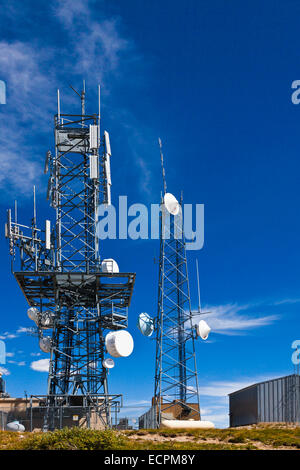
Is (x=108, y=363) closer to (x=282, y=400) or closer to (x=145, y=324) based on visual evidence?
(x=145, y=324)

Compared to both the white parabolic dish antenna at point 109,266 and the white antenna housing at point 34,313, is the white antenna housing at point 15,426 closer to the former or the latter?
the white antenna housing at point 34,313

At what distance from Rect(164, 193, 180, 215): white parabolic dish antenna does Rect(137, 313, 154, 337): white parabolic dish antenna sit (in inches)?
343

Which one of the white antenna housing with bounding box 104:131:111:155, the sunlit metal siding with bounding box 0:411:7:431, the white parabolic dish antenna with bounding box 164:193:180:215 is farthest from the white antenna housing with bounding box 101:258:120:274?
the sunlit metal siding with bounding box 0:411:7:431

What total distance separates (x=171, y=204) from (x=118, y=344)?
42.8 feet

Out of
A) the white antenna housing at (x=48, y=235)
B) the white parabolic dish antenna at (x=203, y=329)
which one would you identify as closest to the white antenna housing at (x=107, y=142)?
the white antenna housing at (x=48, y=235)

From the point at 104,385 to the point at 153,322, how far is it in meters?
6.84

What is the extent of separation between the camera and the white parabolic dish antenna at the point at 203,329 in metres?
43.6

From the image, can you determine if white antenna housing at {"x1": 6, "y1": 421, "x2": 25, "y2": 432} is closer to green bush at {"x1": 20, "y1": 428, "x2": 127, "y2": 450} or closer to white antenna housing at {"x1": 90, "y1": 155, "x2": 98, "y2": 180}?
green bush at {"x1": 20, "y1": 428, "x2": 127, "y2": 450}

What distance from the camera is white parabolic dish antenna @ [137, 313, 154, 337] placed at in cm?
4384

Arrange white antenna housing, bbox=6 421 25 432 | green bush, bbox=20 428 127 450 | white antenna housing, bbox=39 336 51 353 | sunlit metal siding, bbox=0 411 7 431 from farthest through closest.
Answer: white antenna housing, bbox=39 336 51 353
sunlit metal siding, bbox=0 411 7 431
white antenna housing, bbox=6 421 25 432
green bush, bbox=20 428 127 450

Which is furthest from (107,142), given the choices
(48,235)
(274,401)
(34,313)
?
(274,401)

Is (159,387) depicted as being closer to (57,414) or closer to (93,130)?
(57,414)

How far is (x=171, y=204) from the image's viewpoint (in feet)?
151
